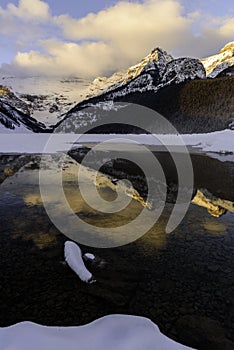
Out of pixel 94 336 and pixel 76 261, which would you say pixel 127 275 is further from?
pixel 94 336

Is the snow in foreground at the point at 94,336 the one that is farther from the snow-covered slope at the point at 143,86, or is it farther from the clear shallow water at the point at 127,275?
the snow-covered slope at the point at 143,86

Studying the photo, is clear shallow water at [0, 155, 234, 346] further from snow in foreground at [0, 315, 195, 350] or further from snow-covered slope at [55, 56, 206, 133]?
snow-covered slope at [55, 56, 206, 133]

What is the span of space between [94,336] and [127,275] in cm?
200

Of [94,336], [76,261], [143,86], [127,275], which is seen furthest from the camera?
[143,86]

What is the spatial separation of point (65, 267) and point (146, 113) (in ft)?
350

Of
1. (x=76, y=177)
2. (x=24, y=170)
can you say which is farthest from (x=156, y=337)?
(x=24, y=170)

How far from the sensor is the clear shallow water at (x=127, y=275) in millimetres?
4938

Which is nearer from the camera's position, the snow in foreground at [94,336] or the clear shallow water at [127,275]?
the snow in foreground at [94,336]

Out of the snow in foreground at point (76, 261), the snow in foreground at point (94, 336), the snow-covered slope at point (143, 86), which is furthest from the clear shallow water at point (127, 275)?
the snow-covered slope at point (143, 86)

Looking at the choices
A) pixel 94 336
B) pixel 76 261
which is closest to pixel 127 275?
pixel 76 261

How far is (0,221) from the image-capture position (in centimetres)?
919

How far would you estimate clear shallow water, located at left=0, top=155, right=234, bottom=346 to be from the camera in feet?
16.2

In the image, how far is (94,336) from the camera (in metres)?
4.20

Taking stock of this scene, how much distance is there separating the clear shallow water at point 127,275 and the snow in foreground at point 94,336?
0.29 metres
